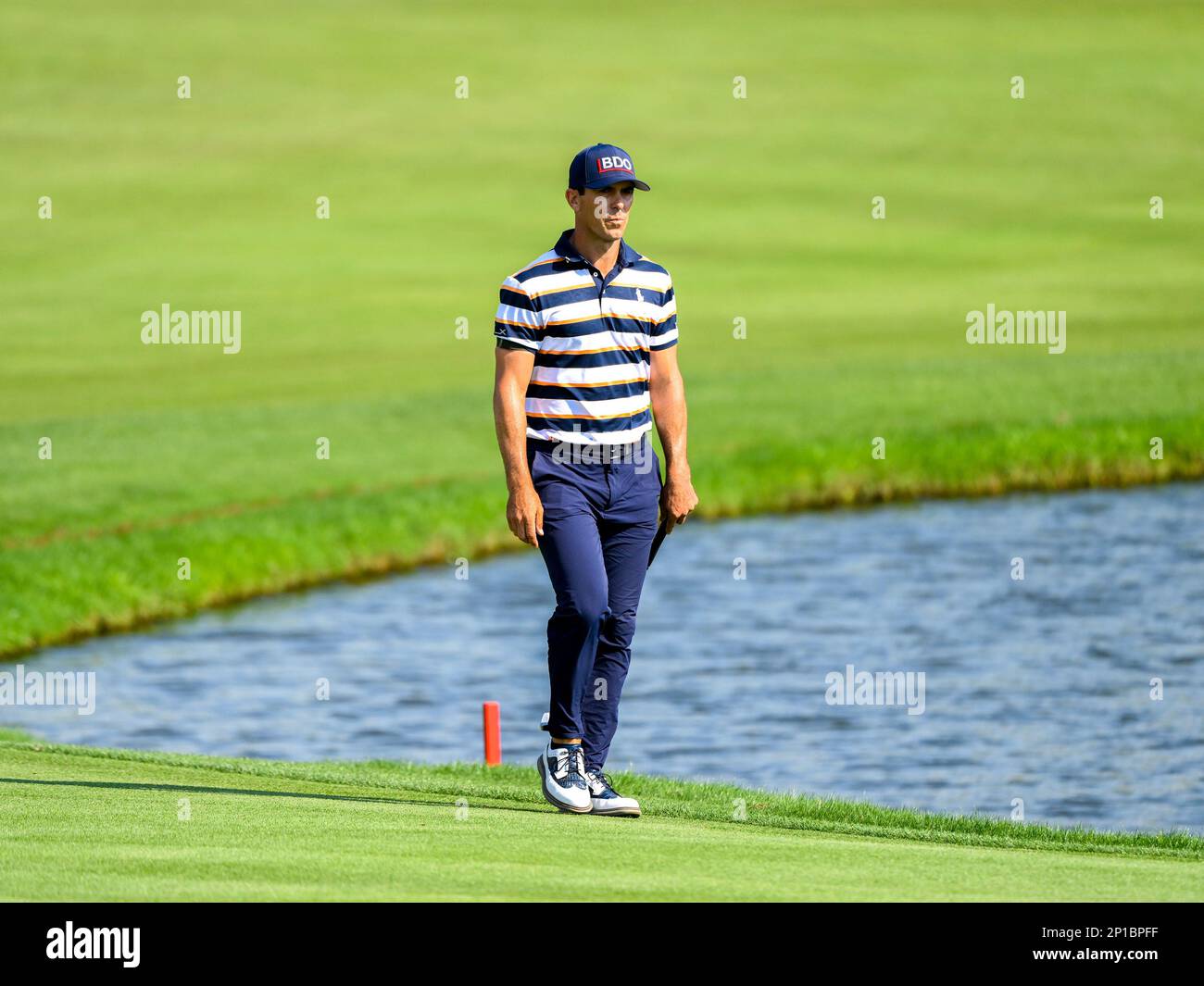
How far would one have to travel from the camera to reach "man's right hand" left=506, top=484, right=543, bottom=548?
379 inches

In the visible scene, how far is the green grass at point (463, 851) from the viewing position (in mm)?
7617

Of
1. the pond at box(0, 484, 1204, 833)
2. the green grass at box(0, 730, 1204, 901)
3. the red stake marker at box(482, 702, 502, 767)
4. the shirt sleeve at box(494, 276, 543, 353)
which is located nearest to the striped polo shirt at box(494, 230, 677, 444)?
the shirt sleeve at box(494, 276, 543, 353)

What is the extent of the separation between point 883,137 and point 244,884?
198 feet

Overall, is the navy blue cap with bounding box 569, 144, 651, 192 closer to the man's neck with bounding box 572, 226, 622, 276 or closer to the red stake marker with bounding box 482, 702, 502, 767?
the man's neck with bounding box 572, 226, 622, 276

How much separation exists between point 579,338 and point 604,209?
582 mm

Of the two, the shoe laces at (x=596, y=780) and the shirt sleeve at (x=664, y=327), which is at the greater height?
the shirt sleeve at (x=664, y=327)

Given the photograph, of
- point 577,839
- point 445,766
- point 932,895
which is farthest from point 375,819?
point 445,766

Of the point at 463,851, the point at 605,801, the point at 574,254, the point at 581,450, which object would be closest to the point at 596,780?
the point at 605,801

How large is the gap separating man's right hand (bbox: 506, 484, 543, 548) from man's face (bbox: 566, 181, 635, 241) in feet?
3.87

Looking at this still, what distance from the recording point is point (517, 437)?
9633 mm

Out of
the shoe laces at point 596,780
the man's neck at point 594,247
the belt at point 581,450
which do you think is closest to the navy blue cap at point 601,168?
the man's neck at point 594,247

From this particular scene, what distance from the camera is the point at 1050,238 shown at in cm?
5353

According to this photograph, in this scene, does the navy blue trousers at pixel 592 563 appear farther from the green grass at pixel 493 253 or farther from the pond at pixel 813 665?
the green grass at pixel 493 253
